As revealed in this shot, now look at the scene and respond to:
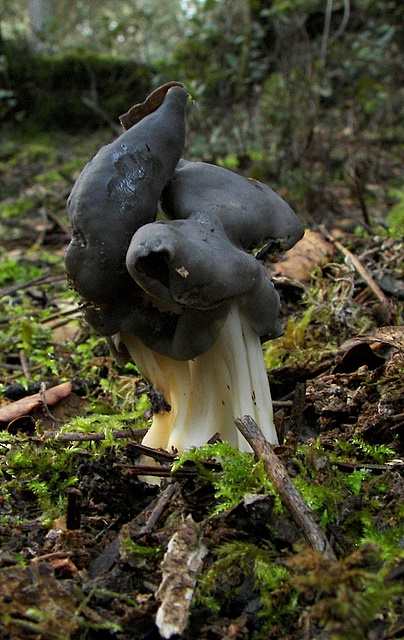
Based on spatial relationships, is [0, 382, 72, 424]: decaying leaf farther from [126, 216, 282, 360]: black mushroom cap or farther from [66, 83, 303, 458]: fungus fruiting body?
[126, 216, 282, 360]: black mushroom cap

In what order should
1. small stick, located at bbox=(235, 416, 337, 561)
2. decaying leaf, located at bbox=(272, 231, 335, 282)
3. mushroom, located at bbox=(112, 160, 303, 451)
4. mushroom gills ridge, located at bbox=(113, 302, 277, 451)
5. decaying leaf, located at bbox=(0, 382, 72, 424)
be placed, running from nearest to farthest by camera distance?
small stick, located at bbox=(235, 416, 337, 561), mushroom, located at bbox=(112, 160, 303, 451), mushroom gills ridge, located at bbox=(113, 302, 277, 451), decaying leaf, located at bbox=(0, 382, 72, 424), decaying leaf, located at bbox=(272, 231, 335, 282)

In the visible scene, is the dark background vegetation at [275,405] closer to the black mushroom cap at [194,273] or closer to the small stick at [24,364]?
the small stick at [24,364]

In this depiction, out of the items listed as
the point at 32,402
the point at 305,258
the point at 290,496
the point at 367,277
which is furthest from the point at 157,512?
the point at 305,258

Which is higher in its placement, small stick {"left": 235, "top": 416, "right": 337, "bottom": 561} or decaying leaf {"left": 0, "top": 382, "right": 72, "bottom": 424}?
small stick {"left": 235, "top": 416, "right": 337, "bottom": 561}

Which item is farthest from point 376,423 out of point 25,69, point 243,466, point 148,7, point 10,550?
point 25,69

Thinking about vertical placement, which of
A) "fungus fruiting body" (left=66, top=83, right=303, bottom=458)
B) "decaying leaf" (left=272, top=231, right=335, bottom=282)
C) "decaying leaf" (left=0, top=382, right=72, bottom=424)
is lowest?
"decaying leaf" (left=272, top=231, right=335, bottom=282)

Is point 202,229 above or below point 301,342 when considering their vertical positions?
above

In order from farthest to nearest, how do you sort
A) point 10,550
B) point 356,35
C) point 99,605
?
point 356,35, point 10,550, point 99,605

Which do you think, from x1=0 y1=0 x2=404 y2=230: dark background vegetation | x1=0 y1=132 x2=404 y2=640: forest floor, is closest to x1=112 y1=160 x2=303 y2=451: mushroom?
x1=0 y1=132 x2=404 y2=640: forest floor

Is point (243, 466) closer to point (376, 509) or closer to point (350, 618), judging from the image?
point (376, 509)
